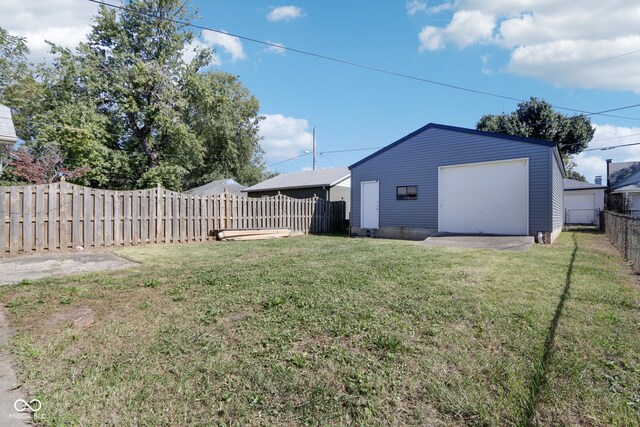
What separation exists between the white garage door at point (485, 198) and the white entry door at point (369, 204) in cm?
274

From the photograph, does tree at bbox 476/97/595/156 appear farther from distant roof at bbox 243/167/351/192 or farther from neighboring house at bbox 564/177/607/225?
distant roof at bbox 243/167/351/192

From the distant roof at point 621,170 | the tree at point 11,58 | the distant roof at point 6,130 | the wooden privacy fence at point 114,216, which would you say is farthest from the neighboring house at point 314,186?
the distant roof at point 621,170

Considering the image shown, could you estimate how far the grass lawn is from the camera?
2020mm

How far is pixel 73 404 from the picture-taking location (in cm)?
209

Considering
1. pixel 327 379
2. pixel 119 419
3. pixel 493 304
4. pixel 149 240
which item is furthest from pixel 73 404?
pixel 149 240

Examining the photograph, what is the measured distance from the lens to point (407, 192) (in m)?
13.6

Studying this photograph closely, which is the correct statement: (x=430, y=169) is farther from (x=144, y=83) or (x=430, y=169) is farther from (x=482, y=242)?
(x=144, y=83)

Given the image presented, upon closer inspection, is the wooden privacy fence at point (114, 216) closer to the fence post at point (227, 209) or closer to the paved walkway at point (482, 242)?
the fence post at point (227, 209)

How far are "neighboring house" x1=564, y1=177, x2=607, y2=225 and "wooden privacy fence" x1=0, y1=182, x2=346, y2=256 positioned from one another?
23.0 meters

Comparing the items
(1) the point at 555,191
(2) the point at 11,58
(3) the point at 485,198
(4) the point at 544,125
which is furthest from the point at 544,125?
(2) the point at 11,58

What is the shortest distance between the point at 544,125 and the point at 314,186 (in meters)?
19.7

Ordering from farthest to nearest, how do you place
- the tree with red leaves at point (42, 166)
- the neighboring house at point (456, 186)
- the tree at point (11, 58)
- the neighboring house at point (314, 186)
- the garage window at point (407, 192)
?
the tree at point (11, 58), the neighboring house at point (314, 186), the tree with red leaves at point (42, 166), the garage window at point (407, 192), the neighboring house at point (456, 186)

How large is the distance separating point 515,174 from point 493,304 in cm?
877

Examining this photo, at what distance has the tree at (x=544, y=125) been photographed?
85.6 ft
